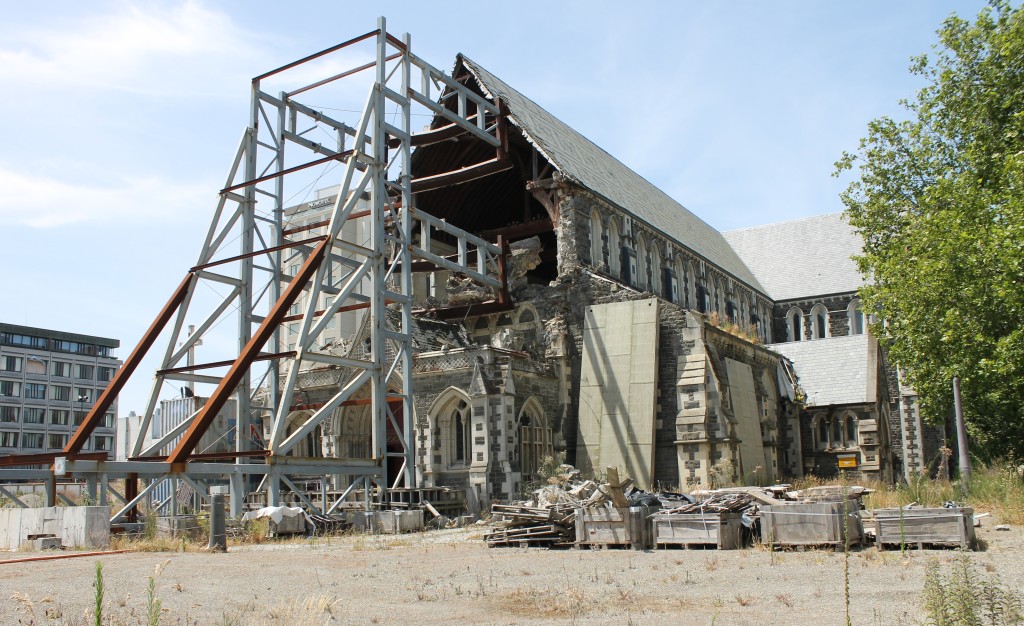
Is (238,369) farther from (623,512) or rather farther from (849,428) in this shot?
(849,428)

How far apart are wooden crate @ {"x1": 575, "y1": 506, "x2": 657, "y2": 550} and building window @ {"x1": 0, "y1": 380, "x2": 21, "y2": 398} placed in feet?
259

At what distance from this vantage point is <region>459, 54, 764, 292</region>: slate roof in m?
29.1

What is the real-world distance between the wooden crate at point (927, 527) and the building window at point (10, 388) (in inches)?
3284

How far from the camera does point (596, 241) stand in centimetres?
2961

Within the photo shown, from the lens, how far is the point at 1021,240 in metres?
18.4

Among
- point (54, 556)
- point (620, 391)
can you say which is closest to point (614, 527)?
point (54, 556)

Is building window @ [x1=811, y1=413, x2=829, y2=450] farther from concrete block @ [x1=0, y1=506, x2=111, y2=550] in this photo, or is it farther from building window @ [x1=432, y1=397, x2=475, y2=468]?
concrete block @ [x1=0, y1=506, x2=111, y2=550]

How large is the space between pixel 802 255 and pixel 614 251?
24.8m

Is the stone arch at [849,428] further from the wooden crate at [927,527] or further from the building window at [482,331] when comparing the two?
the wooden crate at [927,527]

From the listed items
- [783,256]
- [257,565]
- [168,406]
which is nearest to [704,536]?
[257,565]

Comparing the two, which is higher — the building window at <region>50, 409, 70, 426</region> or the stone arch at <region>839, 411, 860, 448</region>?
the building window at <region>50, 409, 70, 426</region>

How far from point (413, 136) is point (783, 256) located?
29514 millimetres

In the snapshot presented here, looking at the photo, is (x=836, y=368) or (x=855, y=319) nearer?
(x=836, y=368)

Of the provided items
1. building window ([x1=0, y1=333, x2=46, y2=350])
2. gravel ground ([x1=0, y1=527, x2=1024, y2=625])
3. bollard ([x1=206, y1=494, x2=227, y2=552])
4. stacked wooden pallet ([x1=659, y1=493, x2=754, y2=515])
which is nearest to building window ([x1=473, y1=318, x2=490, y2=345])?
stacked wooden pallet ([x1=659, y1=493, x2=754, y2=515])
